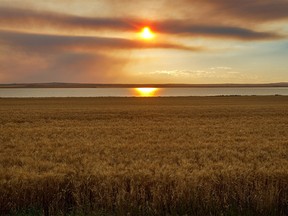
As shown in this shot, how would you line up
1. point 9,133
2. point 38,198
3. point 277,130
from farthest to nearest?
point 277,130
point 9,133
point 38,198

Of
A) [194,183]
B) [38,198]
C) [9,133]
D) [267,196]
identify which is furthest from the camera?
[9,133]

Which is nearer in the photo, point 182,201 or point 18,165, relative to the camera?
point 182,201

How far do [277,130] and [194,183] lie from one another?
53.5ft

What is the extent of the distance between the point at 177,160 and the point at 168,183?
4455 mm

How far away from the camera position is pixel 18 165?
1175cm

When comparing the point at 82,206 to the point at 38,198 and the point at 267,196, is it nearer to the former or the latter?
the point at 38,198

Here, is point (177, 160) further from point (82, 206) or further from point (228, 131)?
point (228, 131)

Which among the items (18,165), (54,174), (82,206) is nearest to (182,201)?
(82,206)

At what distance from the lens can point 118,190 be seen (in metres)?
7.46

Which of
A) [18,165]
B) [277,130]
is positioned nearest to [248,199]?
[18,165]

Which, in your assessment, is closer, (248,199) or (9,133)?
(248,199)

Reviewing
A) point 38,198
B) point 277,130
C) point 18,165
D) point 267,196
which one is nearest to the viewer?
point 267,196

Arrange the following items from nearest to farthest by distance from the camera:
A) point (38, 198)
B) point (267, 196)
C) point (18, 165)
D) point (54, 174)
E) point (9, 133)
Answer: point (267, 196)
point (38, 198)
point (54, 174)
point (18, 165)
point (9, 133)

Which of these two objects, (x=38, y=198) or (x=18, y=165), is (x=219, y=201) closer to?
(x=38, y=198)
